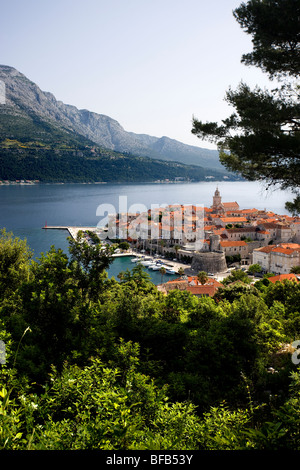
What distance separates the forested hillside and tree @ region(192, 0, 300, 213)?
312cm

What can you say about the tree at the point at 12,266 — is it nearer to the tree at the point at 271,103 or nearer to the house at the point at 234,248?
the tree at the point at 271,103

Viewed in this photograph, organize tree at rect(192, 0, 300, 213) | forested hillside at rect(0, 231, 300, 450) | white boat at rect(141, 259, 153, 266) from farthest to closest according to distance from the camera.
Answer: white boat at rect(141, 259, 153, 266)
tree at rect(192, 0, 300, 213)
forested hillside at rect(0, 231, 300, 450)

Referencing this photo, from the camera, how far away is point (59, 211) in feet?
245

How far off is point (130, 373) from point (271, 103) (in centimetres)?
594

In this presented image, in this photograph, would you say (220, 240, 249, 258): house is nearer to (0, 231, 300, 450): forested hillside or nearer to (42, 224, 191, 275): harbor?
(42, 224, 191, 275): harbor

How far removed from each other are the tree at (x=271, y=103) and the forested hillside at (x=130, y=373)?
312cm

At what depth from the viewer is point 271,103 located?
6820mm

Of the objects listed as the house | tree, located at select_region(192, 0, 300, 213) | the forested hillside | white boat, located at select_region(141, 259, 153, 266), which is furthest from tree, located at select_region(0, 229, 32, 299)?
the house

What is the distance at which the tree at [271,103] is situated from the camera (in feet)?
Result: 21.0

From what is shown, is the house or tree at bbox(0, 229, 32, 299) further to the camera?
the house

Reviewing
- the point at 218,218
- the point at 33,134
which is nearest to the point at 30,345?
the point at 218,218

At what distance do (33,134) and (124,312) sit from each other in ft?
544

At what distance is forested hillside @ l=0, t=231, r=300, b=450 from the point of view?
8.05 ft

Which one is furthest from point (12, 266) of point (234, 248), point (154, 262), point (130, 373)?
point (234, 248)
